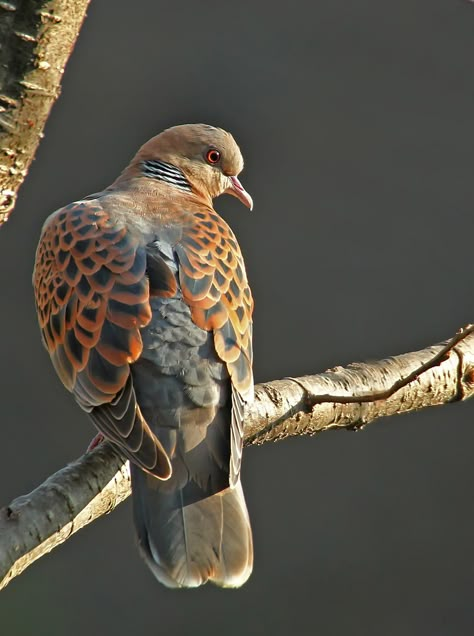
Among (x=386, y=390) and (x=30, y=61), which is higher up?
(x=30, y=61)

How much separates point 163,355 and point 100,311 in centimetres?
19

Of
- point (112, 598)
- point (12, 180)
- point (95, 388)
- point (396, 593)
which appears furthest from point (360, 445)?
point (12, 180)

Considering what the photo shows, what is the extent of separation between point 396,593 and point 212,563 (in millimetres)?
3043

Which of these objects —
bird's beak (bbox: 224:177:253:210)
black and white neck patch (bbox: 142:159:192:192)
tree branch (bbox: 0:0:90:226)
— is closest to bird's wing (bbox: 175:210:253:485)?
black and white neck patch (bbox: 142:159:192:192)

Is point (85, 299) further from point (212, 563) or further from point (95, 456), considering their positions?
point (212, 563)

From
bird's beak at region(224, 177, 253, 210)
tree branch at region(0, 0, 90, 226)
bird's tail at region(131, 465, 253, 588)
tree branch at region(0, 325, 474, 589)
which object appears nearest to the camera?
tree branch at region(0, 0, 90, 226)

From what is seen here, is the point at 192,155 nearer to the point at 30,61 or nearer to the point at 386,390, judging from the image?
the point at 386,390

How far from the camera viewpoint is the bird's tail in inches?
85.1

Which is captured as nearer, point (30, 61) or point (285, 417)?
point (30, 61)

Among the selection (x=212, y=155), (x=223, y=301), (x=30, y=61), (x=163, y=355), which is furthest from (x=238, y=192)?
(x=30, y=61)

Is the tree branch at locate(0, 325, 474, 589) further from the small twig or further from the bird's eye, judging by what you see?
the bird's eye

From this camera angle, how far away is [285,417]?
2535 millimetres

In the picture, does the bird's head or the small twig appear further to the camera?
the bird's head

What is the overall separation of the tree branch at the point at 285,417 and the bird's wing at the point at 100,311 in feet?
0.29
